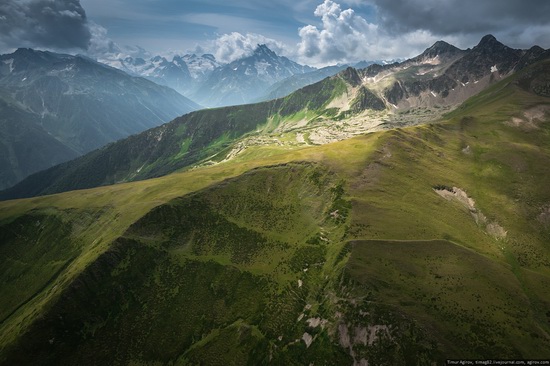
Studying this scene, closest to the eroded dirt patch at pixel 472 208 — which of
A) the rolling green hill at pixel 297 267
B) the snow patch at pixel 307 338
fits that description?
the rolling green hill at pixel 297 267

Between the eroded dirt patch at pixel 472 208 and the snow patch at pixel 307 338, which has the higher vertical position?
the eroded dirt patch at pixel 472 208

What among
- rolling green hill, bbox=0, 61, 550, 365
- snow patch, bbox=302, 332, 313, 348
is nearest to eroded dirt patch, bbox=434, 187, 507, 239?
rolling green hill, bbox=0, 61, 550, 365

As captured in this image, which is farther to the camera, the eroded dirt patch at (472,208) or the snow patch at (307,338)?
the eroded dirt patch at (472,208)

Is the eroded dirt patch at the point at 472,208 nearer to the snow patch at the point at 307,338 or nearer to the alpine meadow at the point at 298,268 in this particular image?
the alpine meadow at the point at 298,268

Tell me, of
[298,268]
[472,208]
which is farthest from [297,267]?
[472,208]

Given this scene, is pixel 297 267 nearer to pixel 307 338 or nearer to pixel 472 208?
pixel 307 338

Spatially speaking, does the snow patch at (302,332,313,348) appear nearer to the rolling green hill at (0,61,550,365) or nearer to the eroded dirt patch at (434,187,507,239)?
the rolling green hill at (0,61,550,365)

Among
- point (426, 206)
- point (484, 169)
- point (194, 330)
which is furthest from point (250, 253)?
point (484, 169)

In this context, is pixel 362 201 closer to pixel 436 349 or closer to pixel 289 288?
pixel 289 288
